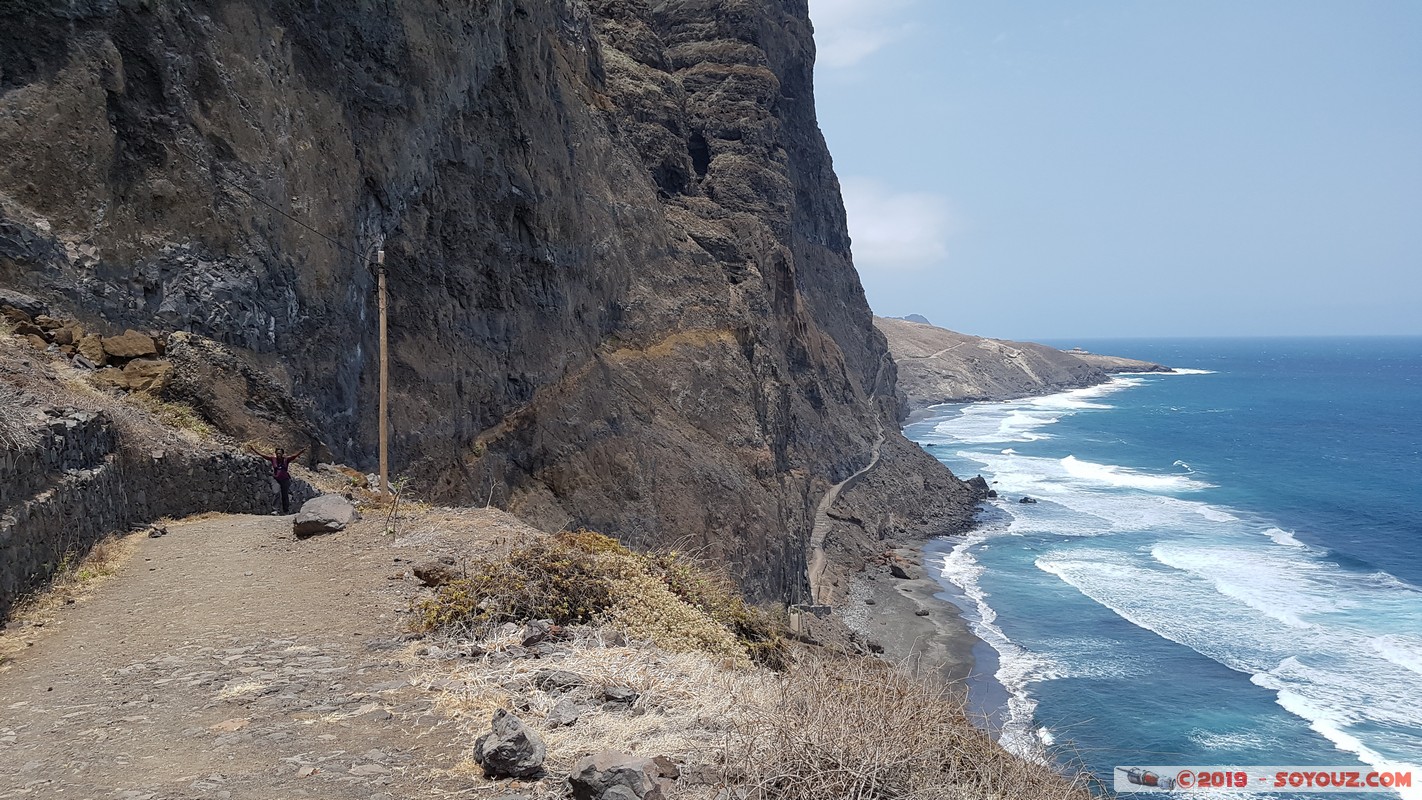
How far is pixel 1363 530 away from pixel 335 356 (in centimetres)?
6045

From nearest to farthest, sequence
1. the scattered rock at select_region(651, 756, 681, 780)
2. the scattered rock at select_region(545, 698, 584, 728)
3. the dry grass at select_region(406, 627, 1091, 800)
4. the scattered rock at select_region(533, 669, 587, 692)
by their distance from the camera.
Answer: the dry grass at select_region(406, 627, 1091, 800), the scattered rock at select_region(651, 756, 681, 780), the scattered rock at select_region(545, 698, 584, 728), the scattered rock at select_region(533, 669, 587, 692)

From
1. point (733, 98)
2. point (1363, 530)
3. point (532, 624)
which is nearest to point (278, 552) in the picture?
point (532, 624)

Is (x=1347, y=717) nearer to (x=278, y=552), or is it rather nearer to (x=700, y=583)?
(x=700, y=583)

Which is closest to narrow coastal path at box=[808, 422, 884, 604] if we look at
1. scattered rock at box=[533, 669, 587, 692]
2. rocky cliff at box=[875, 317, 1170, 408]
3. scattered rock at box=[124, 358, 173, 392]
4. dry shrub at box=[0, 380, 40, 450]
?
scattered rock at box=[124, 358, 173, 392]

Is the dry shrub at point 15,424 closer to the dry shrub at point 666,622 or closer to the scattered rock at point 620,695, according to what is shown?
the dry shrub at point 666,622

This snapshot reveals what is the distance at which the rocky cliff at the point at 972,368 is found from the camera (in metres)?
142

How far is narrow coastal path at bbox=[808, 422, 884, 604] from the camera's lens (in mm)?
42562

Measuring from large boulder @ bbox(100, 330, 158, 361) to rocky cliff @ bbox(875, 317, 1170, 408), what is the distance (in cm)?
12258

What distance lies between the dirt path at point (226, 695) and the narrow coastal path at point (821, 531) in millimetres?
32820

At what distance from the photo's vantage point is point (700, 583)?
10.5m

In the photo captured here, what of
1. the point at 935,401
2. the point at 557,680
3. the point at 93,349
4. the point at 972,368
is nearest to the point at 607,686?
the point at 557,680

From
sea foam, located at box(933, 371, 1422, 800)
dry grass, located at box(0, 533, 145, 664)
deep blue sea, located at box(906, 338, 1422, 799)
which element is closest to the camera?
dry grass, located at box(0, 533, 145, 664)

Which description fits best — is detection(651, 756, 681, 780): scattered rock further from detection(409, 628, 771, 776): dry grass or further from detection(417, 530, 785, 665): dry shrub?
detection(417, 530, 785, 665): dry shrub

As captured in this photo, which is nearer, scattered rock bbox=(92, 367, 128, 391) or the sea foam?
scattered rock bbox=(92, 367, 128, 391)
